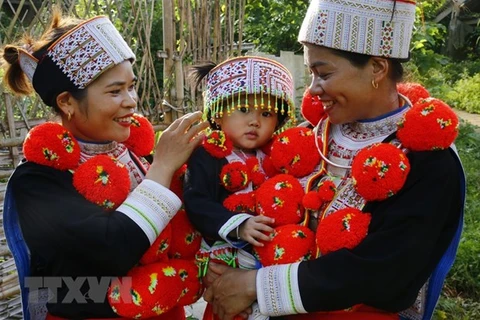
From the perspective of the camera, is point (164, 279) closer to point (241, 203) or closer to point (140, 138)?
point (241, 203)

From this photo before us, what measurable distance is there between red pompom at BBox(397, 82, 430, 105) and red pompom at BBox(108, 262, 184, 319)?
1198mm

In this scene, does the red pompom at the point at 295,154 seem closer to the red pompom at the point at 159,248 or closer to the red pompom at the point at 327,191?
the red pompom at the point at 327,191

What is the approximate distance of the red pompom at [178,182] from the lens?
258cm

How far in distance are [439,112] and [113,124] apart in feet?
4.14

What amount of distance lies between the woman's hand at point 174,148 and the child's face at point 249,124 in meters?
0.11

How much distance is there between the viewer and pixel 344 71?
7.32ft

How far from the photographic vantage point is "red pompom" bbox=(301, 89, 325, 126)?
2.62 meters

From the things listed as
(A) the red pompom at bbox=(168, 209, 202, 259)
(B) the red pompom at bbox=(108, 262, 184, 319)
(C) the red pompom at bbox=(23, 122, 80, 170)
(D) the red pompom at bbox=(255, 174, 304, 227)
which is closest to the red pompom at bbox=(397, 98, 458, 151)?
(D) the red pompom at bbox=(255, 174, 304, 227)

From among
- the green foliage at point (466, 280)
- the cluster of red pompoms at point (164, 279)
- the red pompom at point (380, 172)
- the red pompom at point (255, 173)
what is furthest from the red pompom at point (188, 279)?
the green foliage at point (466, 280)

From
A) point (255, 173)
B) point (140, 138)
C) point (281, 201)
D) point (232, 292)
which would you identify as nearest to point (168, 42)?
point (140, 138)

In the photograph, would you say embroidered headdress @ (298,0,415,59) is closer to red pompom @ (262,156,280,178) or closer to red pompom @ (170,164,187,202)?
red pompom @ (262,156,280,178)

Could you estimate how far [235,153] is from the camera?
258 cm

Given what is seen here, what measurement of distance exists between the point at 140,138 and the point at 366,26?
1122 millimetres

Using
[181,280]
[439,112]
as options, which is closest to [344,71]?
[439,112]
